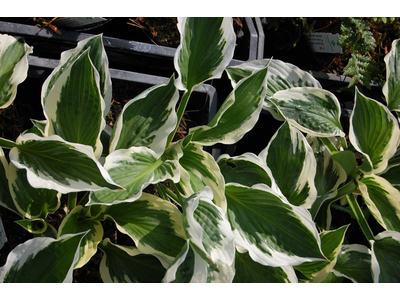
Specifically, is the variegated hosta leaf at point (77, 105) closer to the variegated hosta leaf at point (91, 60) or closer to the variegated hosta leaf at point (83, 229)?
the variegated hosta leaf at point (91, 60)

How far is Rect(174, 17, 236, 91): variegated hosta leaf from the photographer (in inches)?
28.7

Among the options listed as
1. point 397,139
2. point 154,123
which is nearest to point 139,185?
point 154,123

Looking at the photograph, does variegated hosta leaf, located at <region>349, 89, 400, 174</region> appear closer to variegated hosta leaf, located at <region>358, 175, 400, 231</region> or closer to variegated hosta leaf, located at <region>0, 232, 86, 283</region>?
variegated hosta leaf, located at <region>358, 175, 400, 231</region>

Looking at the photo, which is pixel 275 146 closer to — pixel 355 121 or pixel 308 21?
pixel 355 121

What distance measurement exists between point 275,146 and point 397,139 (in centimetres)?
30

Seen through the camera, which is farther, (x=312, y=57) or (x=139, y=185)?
(x=312, y=57)

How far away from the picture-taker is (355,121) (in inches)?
34.3

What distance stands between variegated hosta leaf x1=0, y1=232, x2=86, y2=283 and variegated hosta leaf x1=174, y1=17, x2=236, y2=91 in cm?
37

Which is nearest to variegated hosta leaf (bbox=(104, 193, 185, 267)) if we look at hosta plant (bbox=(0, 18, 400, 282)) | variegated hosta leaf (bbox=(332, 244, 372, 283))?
hosta plant (bbox=(0, 18, 400, 282))

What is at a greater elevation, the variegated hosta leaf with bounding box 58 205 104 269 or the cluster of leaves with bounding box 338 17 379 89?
the cluster of leaves with bounding box 338 17 379 89

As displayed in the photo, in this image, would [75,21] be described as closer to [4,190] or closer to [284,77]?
[4,190]

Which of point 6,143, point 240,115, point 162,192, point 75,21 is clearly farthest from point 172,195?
point 75,21

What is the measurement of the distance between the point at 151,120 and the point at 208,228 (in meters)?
0.24

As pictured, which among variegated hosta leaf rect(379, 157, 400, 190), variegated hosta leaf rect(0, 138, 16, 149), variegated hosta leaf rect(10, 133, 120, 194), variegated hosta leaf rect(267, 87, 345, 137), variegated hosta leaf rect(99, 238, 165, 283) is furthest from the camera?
variegated hosta leaf rect(379, 157, 400, 190)
